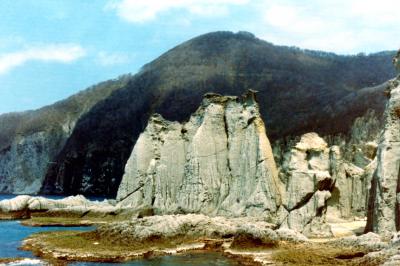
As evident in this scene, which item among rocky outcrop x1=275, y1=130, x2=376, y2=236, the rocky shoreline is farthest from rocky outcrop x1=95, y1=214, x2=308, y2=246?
rocky outcrop x1=275, y1=130, x2=376, y2=236

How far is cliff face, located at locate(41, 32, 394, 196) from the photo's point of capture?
114312mm

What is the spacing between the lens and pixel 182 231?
33.5 meters

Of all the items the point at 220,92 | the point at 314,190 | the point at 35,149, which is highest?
the point at 220,92

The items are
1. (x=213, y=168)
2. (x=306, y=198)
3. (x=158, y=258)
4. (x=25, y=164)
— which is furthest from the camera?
(x=25, y=164)

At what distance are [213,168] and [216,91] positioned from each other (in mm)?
117362

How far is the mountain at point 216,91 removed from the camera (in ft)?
375

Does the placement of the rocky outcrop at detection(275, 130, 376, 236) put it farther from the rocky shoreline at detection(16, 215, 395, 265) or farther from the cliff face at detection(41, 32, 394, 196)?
the cliff face at detection(41, 32, 394, 196)

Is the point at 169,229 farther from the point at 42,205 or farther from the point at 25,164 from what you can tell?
the point at 25,164

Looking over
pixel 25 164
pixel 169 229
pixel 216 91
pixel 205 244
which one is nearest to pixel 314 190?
pixel 205 244

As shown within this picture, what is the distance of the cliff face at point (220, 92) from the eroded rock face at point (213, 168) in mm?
48614

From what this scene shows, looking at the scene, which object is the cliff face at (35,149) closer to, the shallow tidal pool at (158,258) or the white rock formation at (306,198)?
the shallow tidal pool at (158,258)

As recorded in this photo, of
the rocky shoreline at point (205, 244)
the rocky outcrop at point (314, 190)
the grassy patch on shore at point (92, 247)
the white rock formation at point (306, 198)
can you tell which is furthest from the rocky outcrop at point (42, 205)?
the white rock formation at point (306, 198)

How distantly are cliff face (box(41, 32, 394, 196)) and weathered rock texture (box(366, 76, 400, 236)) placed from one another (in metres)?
61.8

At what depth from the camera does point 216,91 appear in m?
160
